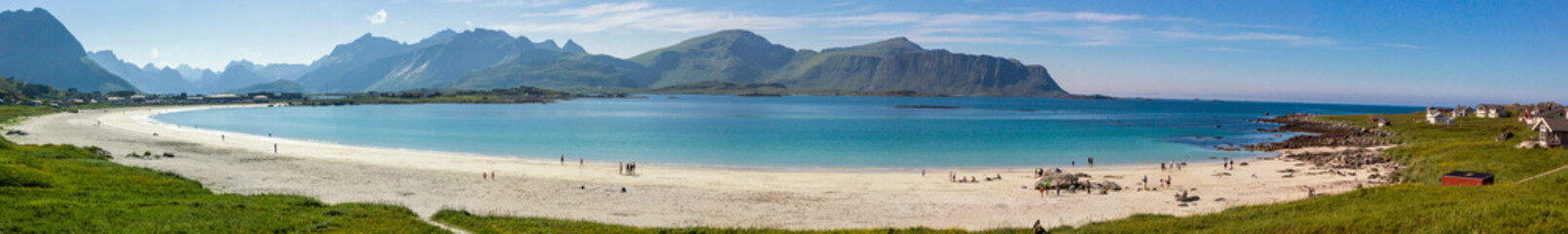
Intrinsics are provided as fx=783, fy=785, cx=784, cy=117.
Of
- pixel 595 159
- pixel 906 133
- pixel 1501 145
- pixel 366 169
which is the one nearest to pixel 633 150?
pixel 595 159

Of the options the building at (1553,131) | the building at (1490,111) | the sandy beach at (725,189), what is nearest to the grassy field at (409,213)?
the sandy beach at (725,189)

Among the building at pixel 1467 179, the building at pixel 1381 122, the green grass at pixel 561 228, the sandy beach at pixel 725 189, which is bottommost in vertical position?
the sandy beach at pixel 725 189

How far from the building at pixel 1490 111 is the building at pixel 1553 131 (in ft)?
282

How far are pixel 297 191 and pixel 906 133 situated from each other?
82607 millimetres

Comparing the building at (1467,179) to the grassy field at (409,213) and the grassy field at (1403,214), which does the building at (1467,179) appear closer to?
the grassy field at (409,213)

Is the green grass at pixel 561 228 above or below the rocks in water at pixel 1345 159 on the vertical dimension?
above

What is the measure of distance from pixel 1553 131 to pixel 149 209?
2714 inches

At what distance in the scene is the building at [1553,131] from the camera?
1828 inches

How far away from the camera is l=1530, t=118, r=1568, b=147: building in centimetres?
4644

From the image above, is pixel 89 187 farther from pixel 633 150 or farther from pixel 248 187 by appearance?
pixel 633 150

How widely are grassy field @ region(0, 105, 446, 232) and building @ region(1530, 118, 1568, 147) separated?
6082 cm

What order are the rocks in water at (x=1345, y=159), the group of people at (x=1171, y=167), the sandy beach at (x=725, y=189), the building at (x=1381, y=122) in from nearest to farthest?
1. the sandy beach at (x=725, y=189)
2. the rocks in water at (x=1345, y=159)
3. the group of people at (x=1171, y=167)
4. the building at (x=1381, y=122)

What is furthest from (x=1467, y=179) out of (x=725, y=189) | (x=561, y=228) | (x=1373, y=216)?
(x=561, y=228)

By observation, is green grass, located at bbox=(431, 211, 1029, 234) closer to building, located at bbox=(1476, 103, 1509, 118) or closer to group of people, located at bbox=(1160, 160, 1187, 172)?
group of people, located at bbox=(1160, 160, 1187, 172)
